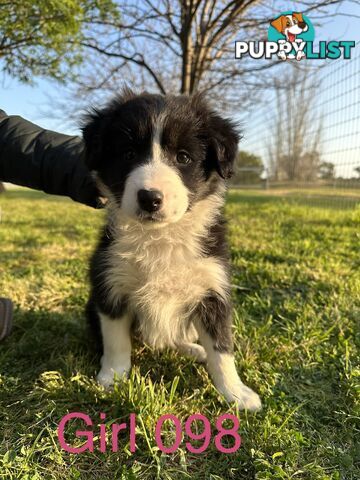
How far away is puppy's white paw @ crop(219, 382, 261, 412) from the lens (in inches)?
69.0

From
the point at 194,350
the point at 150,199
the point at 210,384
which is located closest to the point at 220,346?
the point at 210,384

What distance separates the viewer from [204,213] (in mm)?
2041

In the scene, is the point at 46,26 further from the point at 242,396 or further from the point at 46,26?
the point at 242,396

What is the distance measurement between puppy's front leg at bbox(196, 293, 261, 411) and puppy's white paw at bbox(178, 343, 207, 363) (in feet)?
0.55

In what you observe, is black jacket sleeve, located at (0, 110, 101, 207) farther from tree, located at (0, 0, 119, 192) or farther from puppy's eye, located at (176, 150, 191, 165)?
tree, located at (0, 0, 119, 192)

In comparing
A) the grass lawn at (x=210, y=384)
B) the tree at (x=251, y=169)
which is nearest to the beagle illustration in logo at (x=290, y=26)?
the grass lawn at (x=210, y=384)

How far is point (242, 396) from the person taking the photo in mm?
1803

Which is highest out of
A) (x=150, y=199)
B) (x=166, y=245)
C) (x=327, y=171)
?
(x=327, y=171)

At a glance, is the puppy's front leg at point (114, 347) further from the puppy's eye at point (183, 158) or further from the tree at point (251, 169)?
the tree at point (251, 169)

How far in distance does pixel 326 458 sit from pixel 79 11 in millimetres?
8769

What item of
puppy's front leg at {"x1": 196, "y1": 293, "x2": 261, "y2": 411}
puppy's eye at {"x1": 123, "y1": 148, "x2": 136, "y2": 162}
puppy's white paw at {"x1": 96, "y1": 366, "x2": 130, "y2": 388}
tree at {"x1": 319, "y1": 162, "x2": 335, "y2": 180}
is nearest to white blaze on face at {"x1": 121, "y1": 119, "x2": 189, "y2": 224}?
puppy's eye at {"x1": 123, "y1": 148, "x2": 136, "y2": 162}

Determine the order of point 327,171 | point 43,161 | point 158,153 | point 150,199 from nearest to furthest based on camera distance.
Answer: point 150,199 → point 158,153 → point 43,161 → point 327,171

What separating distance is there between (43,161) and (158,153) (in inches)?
38.0

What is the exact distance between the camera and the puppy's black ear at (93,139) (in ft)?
6.37
